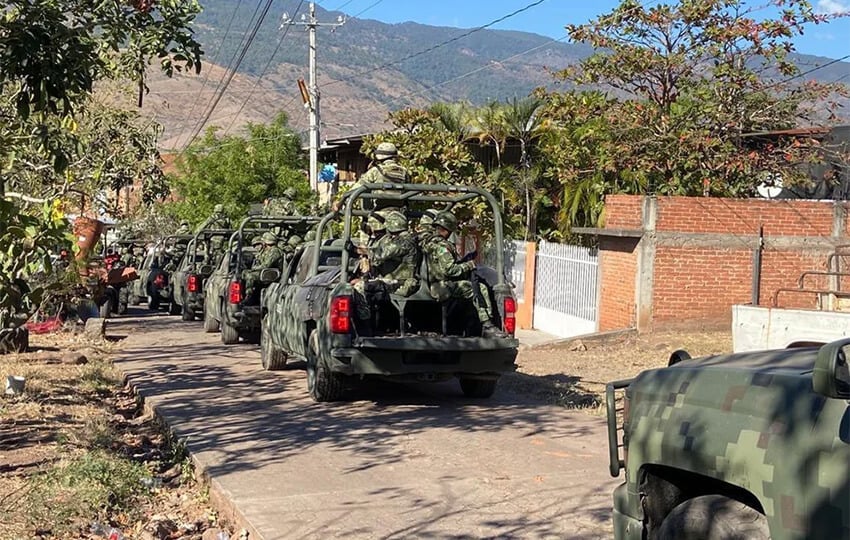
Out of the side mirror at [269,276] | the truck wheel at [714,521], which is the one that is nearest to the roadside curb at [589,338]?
the side mirror at [269,276]

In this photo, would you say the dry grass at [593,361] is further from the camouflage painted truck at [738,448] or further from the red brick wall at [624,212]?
the camouflage painted truck at [738,448]

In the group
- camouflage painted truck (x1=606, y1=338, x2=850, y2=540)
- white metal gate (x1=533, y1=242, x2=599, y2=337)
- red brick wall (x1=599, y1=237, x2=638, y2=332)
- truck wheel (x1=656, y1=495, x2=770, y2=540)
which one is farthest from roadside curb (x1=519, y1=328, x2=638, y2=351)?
truck wheel (x1=656, y1=495, x2=770, y2=540)

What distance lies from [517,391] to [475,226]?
9.19 metres

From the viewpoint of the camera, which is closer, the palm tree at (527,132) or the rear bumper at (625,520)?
the rear bumper at (625,520)

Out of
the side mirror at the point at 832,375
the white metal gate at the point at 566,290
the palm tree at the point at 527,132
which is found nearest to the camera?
the side mirror at the point at 832,375

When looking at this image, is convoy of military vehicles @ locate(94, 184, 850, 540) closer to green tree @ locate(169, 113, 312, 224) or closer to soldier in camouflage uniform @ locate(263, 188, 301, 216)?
soldier in camouflage uniform @ locate(263, 188, 301, 216)

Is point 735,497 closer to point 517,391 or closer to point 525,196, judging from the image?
point 517,391

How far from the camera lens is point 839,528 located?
3387 mm

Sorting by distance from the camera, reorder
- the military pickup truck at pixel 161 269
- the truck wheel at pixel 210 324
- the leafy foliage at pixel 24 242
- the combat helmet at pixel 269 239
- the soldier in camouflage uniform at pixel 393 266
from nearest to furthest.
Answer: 1. the leafy foliage at pixel 24 242
2. the soldier in camouflage uniform at pixel 393 266
3. the combat helmet at pixel 269 239
4. the truck wheel at pixel 210 324
5. the military pickup truck at pixel 161 269

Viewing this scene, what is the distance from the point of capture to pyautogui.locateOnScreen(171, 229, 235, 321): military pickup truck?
68.1 feet

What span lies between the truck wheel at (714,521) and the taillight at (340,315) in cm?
562

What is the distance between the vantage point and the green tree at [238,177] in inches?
1256

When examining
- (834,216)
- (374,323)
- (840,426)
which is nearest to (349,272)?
(374,323)

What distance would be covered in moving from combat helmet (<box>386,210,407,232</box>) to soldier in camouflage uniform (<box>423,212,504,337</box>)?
30 cm
